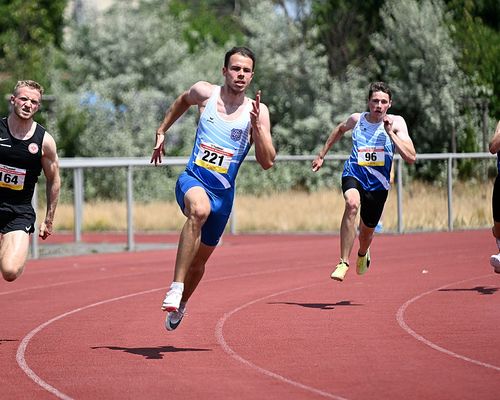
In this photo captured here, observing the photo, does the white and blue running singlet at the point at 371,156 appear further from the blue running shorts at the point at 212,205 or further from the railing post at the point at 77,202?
the railing post at the point at 77,202

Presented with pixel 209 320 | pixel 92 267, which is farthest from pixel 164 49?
pixel 209 320

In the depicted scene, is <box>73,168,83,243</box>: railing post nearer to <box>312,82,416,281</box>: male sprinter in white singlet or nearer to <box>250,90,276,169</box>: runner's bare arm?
<box>312,82,416,281</box>: male sprinter in white singlet

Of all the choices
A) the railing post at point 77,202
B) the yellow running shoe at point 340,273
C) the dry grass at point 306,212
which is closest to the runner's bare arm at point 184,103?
the yellow running shoe at point 340,273

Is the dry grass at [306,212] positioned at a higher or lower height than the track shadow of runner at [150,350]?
higher

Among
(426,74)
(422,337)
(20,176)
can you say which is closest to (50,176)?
(20,176)

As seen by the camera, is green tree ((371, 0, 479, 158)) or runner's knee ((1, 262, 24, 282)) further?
green tree ((371, 0, 479, 158))

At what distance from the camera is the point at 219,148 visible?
10.5 m

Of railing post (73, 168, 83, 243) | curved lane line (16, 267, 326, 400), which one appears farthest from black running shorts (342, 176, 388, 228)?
railing post (73, 168, 83, 243)

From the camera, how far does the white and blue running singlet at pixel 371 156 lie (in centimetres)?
1488

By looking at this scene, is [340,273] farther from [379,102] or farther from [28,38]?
[28,38]

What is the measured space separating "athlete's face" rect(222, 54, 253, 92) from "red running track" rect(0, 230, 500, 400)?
195 centimetres

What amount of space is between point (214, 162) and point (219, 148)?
111 millimetres

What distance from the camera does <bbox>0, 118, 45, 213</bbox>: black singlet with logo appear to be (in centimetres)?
1081

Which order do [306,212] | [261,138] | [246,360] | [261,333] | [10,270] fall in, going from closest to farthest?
[246,360] → [261,138] → [10,270] → [261,333] → [306,212]
